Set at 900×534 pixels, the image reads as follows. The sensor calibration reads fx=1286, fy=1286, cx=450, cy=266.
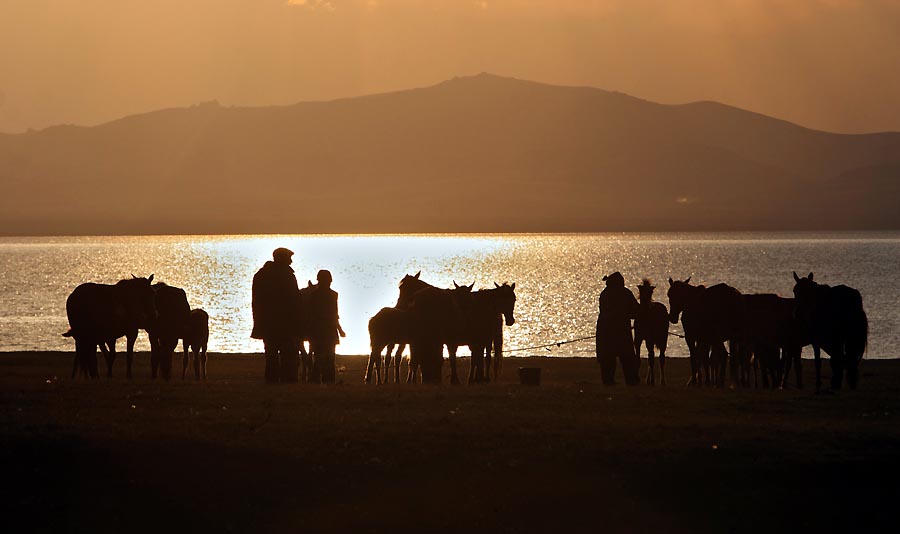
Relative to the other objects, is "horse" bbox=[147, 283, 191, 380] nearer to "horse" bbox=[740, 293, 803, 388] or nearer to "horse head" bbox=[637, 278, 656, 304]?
"horse head" bbox=[637, 278, 656, 304]

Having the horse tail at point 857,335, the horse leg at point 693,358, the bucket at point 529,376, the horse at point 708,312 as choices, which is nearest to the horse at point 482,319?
the bucket at point 529,376

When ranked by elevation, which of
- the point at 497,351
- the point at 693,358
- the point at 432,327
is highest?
the point at 432,327

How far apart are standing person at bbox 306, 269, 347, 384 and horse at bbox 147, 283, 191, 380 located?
4483 millimetres

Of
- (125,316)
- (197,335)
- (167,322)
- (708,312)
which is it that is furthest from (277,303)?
(708,312)

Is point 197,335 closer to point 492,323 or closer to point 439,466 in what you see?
point 492,323

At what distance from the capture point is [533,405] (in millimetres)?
26000

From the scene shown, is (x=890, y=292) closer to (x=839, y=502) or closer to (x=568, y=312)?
(x=568, y=312)

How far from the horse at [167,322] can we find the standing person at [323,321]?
14.7 feet

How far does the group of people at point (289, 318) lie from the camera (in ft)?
102

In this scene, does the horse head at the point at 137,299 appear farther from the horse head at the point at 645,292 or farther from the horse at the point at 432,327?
the horse head at the point at 645,292

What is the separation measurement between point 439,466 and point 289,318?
39.1 feet

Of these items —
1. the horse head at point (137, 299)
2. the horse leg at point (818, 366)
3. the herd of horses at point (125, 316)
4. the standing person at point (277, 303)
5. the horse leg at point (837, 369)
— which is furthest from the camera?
the herd of horses at point (125, 316)

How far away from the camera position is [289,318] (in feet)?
102

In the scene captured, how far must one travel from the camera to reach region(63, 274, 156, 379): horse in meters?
33.1
